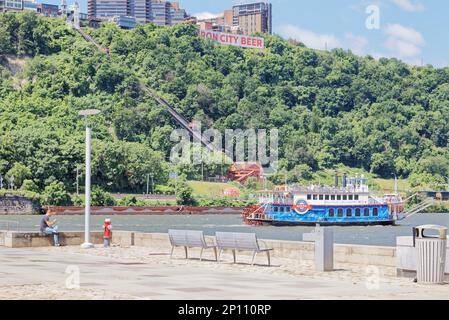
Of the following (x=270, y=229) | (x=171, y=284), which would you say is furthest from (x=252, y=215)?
(x=171, y=284)

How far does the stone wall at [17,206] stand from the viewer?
578ft

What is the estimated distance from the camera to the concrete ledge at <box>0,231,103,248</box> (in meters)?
41.7

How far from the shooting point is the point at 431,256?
2605 cm

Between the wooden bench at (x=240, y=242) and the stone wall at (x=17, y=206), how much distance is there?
146790 mm

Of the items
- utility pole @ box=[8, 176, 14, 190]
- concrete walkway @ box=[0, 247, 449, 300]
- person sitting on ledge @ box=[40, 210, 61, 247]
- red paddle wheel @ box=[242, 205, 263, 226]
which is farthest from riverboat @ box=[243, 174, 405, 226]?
concrete walkway @ box=[0, 247, 449, 300]

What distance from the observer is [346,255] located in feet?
109

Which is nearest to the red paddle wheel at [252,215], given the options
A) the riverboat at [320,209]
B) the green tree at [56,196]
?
the riverboat at [320,209]

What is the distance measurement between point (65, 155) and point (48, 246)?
518 feet

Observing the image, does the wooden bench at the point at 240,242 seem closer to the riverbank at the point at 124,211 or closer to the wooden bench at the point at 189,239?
the wooden bench at the point at 189,239

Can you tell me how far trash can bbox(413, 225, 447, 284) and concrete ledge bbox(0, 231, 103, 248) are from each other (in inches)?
802

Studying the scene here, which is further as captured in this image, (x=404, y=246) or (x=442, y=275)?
(x=404, y=246)
